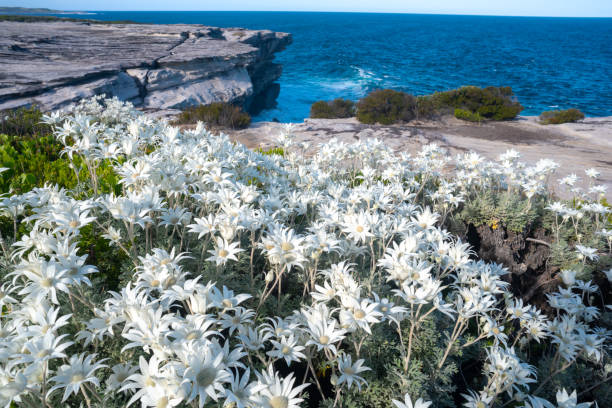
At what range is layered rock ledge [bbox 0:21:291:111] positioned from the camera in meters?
12.1

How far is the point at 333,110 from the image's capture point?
53.3 ft

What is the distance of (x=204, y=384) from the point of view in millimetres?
1265

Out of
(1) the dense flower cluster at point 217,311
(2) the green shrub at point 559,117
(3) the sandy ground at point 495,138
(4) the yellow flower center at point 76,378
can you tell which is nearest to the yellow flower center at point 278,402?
(1) the dense flower cluster at point 217,311

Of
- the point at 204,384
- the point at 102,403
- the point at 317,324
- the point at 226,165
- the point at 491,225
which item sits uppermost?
the point at 226,165

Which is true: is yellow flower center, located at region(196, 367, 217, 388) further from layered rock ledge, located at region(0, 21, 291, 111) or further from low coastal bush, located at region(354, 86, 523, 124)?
layered rock ledge, located at region(0, 21, 291, 111)

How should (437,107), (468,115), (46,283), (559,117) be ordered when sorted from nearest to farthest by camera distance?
(46,283) → (559,117) → (468,115) → (437,107)

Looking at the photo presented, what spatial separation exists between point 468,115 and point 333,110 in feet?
20.1

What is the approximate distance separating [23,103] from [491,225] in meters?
13.9

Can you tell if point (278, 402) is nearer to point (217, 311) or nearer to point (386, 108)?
point (217, 311)

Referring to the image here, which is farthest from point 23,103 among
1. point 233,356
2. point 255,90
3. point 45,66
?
point 255,90

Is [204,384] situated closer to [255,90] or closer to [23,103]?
[23,103]

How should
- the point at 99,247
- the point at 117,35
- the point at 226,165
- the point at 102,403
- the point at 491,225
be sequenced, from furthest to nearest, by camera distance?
the point at 117,35 → the point at 491,225 → the point at 226,165 → the point at 99,247 → the point at 102,403

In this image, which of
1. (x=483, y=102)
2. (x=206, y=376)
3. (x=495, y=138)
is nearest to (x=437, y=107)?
(x=483, y=102)

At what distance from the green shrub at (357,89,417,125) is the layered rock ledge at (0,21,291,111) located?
833cm
